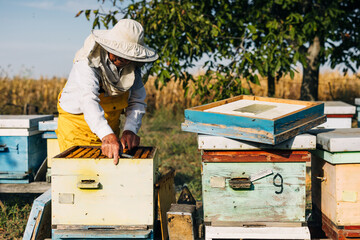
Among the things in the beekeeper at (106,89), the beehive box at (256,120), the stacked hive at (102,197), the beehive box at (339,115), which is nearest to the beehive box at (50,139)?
the beekeeper at (106,89)

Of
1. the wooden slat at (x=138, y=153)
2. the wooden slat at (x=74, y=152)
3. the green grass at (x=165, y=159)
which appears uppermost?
the wooden slat at (x=74, y=152)

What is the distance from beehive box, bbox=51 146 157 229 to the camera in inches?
77.7

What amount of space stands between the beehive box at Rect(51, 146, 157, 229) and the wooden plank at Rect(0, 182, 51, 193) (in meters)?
1.34

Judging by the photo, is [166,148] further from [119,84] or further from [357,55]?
[119,84]

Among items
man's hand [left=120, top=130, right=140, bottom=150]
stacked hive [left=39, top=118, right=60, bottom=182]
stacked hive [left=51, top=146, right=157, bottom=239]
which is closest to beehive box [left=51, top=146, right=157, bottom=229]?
stacked hive [left=51, top=146, right=157, bottom=239]

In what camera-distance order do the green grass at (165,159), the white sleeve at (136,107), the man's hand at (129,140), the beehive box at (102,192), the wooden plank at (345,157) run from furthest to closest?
the green grass at (165,159) < the white sleeve at (136,107) < the man's hand at (129,140) < the wooden plank at (345,157) < the beehive box at (102,192)

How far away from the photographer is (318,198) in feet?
8.23

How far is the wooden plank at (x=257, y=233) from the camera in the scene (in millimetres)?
2092

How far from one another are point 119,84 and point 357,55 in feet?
13.6

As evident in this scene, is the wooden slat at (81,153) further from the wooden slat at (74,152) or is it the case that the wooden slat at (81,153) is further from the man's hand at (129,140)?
the man's hand at (129,140)

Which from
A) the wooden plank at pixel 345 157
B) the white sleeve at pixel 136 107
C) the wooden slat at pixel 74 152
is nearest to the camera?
the wooden plank at pixel 345 157

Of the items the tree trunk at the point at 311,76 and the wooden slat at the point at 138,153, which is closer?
the wooden slat at the point at 138,153

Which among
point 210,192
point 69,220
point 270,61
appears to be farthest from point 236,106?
point 270,61

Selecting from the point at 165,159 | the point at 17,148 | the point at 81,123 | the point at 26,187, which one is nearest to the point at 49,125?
the point at 17,148
